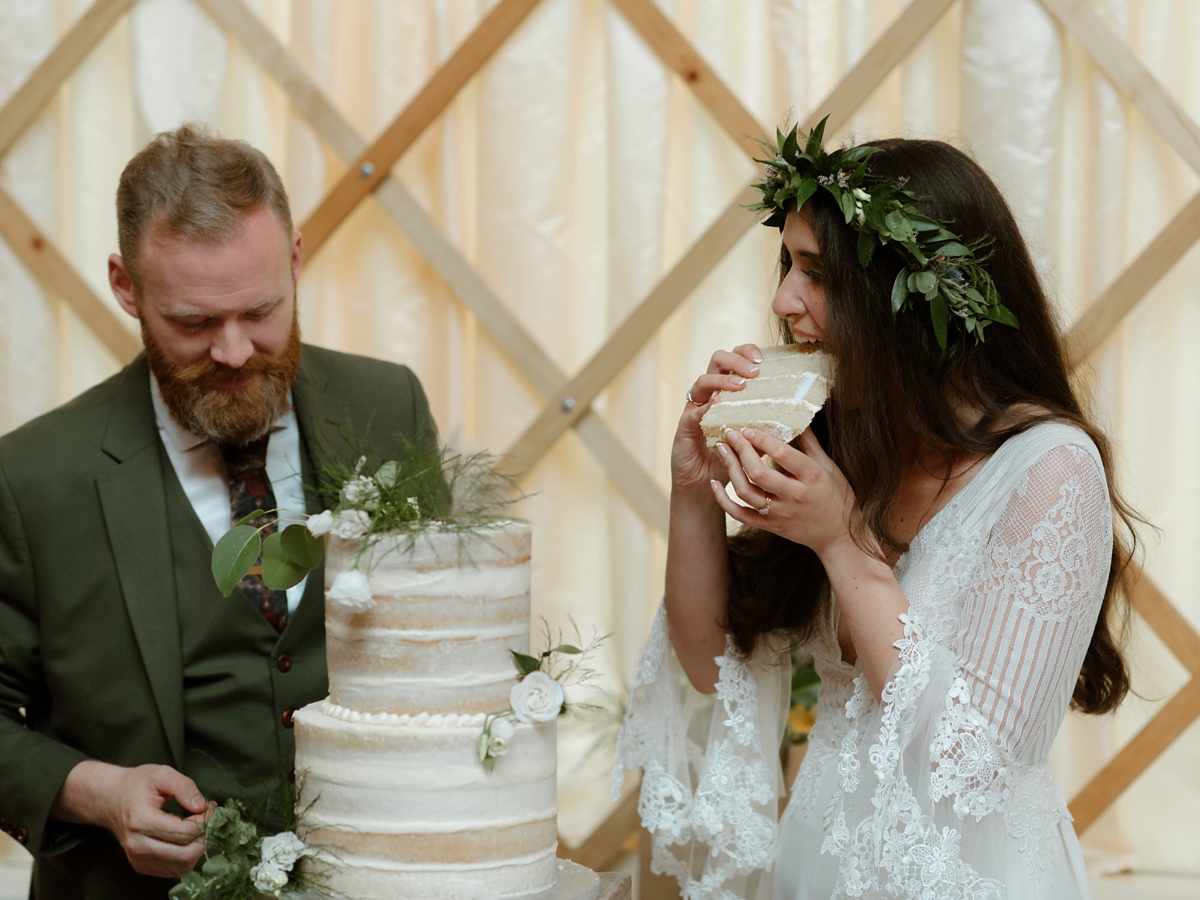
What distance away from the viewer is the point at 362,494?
36.6 inches

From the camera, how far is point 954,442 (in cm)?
104

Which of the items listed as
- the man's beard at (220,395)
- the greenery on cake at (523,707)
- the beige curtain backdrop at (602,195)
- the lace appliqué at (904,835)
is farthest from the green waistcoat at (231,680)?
the beige curtain backdrop at (602,195)

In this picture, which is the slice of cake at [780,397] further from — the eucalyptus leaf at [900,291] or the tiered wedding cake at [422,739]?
the tiered wedding cake at [422,739]

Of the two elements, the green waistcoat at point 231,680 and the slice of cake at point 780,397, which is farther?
the green waistcoat at point 231,680

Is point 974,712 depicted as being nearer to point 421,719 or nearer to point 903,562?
point 903,562

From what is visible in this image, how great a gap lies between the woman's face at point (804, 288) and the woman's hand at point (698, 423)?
51mm

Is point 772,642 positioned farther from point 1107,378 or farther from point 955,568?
point 1107,378

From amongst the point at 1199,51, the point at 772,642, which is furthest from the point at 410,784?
the point at 1199,51

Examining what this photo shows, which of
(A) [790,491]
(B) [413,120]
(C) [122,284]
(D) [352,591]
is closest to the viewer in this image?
(D) [352,591]

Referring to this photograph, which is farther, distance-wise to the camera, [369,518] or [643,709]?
[643,709]

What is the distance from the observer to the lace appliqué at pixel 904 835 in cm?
95

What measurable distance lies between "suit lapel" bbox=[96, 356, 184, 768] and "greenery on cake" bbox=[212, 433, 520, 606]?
0.87 ft

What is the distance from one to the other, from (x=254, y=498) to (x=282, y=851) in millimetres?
447

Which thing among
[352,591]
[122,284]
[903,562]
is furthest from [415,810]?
[122,284]
